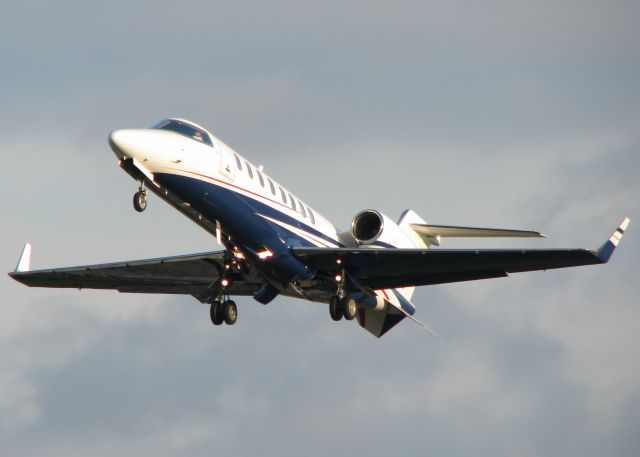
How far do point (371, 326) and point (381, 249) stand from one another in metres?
6.17

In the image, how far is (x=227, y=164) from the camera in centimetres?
3094

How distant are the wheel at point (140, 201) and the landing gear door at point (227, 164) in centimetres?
219

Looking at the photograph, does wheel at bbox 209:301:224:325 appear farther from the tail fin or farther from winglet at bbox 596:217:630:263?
winglet at bbox 596:217:630:263

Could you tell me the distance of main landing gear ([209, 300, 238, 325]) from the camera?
33938mm

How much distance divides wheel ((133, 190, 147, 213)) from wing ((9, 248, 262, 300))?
→ 4436 mm

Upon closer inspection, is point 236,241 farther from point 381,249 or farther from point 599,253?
point 599,253

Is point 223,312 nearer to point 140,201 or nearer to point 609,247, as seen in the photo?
point 140,201

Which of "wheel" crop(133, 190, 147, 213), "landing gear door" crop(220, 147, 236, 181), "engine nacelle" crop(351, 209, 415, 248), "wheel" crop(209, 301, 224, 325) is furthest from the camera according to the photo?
"engine nacelle" crop(351, 209, 415, 248)

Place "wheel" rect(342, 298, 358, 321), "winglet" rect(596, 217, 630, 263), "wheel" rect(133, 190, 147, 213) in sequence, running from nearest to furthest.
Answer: "wheel" rect(133, 190, 147, 213), "winglet" rect(596, 217, 630, 263), "wheel" rect(342, 298, 358, 321)

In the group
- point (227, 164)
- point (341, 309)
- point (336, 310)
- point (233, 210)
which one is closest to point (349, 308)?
point (341, 309)

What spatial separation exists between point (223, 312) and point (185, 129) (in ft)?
18.1

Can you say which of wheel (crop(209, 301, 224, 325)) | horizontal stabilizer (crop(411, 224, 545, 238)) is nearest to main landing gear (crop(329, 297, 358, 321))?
wheel (crop(209, 301, 224, 325))

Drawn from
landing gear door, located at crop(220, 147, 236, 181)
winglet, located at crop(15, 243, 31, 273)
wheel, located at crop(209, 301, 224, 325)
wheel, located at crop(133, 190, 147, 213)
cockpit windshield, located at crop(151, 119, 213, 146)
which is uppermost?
cockpit windshield, located at crop(151, 119, 213, 146)

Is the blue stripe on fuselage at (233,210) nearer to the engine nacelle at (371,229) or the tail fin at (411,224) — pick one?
the engine nacelle at (371,229)
